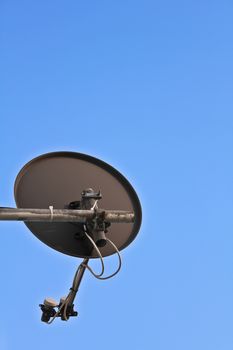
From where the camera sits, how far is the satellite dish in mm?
4520

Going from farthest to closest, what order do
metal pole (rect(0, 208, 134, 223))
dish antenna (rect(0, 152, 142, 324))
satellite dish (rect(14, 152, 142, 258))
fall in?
satellite dish (rect(14, 152, 142, 258)) < dish antenna (rect(0, 152, 142, 324)) < metal pole (rect(0, 208, 134, 223))

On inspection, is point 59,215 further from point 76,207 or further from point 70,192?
point 70,192

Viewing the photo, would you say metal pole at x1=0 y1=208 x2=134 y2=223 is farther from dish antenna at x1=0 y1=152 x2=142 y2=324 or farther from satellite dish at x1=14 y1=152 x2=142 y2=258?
satellite dish at x1=14 y1=152 x2=142 y2=258

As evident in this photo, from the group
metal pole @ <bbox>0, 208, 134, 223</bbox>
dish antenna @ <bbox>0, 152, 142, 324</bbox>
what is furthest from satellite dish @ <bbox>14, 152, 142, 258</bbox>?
Answer: metal pole @ <bbox>0, 208, 134, 223</bbox>

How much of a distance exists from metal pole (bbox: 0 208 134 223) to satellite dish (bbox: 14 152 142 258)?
55 cm

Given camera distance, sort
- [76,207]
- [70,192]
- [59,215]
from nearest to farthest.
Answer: [59,215], [76,207], [70,192]

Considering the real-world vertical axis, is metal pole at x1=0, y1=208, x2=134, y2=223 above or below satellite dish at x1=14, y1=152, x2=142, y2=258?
below

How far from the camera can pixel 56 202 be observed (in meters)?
4.75

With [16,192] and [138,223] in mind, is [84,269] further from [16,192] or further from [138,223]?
[16,192]

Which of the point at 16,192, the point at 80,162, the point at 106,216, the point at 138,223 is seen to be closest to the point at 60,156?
the point at 80,162

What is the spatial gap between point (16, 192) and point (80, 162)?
87 cm

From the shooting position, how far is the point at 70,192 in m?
4.89

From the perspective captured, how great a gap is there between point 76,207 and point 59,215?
2.07 ft

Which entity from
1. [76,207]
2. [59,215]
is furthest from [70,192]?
[59,215]
